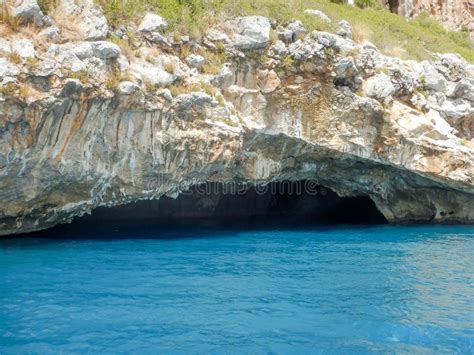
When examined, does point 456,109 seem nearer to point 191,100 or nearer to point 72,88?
point 191,100

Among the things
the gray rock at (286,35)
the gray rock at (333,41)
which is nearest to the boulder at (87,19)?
the gray rock at (286,35)

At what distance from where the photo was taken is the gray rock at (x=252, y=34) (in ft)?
58.0

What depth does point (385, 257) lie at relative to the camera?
15.9 metres

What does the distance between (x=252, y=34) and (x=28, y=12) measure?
280 inches

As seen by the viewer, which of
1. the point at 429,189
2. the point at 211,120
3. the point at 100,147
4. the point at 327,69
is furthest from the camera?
the point at 429,189

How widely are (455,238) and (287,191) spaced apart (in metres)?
10.8

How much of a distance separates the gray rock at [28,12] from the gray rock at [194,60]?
4537 mm

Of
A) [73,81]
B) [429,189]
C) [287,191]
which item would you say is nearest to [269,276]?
[73,81]

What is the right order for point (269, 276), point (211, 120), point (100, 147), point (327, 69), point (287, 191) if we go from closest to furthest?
point (269, 276)
point (100, 147)
point (211, 120)
point (327, 69)
point (287, 191)

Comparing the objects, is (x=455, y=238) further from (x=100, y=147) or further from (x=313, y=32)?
(x=100, y=147)

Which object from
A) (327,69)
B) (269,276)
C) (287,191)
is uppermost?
(327,69)

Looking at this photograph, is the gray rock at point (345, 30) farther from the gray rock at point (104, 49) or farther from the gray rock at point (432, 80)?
the gray rock at point (104, 49)

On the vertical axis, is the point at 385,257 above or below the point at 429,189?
below

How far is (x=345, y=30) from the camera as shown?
19953 millimetres
